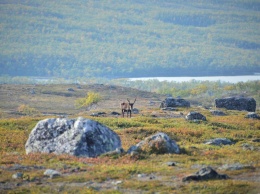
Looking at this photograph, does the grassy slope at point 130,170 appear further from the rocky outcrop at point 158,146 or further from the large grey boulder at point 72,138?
the large grey boulder at point 72,138

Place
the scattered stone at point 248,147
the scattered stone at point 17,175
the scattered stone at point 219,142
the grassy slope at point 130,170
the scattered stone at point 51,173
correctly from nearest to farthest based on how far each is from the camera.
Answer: the grassy slope at point 130,170 → the scattered stone at point 17,175 → the scattered stone at point 51,173 → the scattered stone at point 248,147 → the scattered stone at point 219,142

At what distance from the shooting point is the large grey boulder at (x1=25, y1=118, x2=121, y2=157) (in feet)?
115

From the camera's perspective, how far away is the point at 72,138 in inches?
1389

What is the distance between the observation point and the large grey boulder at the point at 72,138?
35.1 m

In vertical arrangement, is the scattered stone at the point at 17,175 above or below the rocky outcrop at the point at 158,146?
below

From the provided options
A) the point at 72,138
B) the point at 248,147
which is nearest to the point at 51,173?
the point at 72,138

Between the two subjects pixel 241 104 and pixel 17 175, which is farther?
pixel 241 104

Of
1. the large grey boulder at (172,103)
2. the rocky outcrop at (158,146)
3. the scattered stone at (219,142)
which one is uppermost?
the large grey boulder at (172,103)

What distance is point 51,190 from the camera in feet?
86.5

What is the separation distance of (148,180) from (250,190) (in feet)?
17.0

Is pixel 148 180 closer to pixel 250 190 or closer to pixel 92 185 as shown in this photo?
pixel 92 185

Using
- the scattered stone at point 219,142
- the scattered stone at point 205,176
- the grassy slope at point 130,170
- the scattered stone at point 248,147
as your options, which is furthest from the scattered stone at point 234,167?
the scattered stone at point 219,142

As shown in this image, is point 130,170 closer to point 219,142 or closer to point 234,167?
point 234,167

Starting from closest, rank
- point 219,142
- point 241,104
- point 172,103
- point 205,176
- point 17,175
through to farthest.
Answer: point 205,176, point 17,175, point 219,142, point 172,103, point 241,104
